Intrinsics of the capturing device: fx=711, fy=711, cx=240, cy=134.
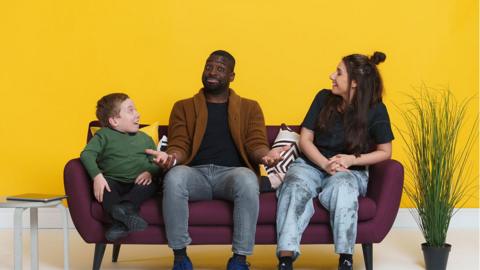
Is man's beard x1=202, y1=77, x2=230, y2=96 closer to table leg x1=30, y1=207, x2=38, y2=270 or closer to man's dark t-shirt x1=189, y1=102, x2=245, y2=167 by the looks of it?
man's dark t-shirt x1=189, y1=102, x2=245, y2=167

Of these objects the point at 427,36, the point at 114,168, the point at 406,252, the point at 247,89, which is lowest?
the point at 406,252

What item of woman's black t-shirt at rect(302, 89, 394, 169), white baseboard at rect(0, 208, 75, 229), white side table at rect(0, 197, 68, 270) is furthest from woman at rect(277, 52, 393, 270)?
white baseboard at rect(0, 208, 75, 229)

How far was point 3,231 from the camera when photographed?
15.4 ft

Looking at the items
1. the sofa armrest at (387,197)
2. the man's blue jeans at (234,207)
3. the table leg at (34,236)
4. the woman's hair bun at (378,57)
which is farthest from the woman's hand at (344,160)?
the table leg at (34,236)

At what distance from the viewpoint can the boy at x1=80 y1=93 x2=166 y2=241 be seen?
10.7 ft

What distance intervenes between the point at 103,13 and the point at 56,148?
3.15ft

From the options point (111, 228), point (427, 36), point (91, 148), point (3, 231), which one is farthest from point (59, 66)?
point (427, 36)

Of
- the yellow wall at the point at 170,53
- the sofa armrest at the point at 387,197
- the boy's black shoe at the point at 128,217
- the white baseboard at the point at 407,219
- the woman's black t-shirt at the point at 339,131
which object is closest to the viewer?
the boy's black shoe at the point at 128,217

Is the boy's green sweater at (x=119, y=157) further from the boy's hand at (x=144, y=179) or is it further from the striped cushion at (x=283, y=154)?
the striped cushion at (x=283, y=154)

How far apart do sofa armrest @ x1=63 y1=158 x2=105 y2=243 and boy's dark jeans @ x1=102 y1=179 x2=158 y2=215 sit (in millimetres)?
90

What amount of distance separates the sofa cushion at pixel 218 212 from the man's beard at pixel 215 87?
662 mm

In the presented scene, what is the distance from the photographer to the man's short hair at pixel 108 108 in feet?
11.7

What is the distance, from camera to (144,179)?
11.3 feet

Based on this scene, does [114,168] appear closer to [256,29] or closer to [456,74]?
[256,29]
